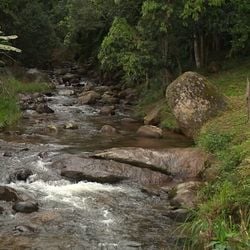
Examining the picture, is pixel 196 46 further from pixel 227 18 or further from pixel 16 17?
pixel 16 17

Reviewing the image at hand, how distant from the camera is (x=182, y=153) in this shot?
1709 cm

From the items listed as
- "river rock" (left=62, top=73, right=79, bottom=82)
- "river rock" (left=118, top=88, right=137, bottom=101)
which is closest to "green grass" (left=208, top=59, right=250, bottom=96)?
"river rock" (left=118, top=88, right=137, bottom=101)

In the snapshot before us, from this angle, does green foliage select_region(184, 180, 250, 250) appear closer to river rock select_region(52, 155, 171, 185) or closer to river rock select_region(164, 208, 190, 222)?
river rock select_region(164, 208, 190, 222)

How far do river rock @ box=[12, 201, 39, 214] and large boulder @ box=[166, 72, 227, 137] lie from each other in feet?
29.8

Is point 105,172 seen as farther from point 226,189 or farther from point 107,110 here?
point 107,110

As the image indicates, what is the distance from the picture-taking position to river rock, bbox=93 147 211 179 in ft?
53.5

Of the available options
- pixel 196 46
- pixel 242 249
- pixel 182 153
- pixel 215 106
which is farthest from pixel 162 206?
pixel 196 46

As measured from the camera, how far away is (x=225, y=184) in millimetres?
11945

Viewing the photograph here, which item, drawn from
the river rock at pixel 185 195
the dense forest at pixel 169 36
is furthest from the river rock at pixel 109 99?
the river rock at pixel 185 195

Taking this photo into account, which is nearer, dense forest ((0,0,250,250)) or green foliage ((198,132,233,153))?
dense forest ((0,0,250,250))

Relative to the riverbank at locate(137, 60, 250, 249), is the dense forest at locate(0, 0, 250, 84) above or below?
above

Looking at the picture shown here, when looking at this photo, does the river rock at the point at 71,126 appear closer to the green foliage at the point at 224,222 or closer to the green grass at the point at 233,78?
the green grass at the point at 233,78

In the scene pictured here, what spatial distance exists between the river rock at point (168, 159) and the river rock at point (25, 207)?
4255 millimetres

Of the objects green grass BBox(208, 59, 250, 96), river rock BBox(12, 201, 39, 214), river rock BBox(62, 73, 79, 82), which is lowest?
river rock BBox(12, 201, 39, 214)
